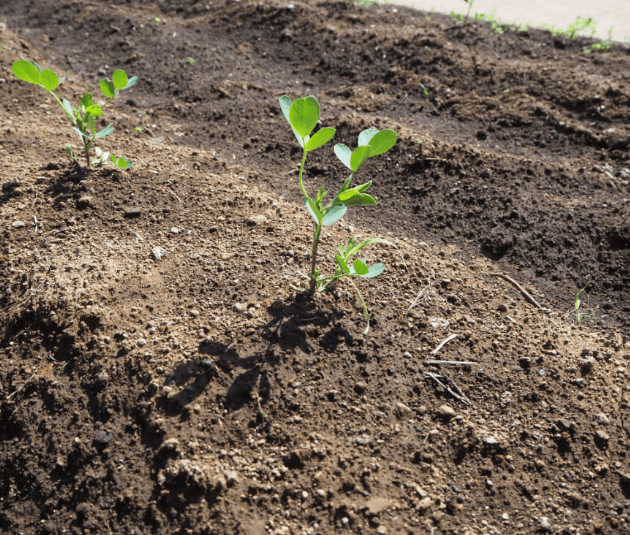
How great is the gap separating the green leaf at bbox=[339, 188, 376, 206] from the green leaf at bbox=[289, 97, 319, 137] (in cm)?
23

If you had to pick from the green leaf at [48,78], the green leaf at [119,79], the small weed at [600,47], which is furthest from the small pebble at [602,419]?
the small weed at [600,47]

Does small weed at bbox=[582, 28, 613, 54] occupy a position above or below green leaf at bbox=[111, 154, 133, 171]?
above

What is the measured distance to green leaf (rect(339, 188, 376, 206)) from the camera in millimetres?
1470

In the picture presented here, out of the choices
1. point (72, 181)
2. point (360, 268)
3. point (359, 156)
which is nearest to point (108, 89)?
point (72, 181)

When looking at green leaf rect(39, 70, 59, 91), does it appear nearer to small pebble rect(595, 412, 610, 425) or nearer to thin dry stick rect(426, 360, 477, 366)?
thin dry stick rect(426, 360, 477, 366)

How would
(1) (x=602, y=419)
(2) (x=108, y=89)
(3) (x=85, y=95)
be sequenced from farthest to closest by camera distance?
1. (2) (x=108, y=89)
2. (3) (x=85, y=95)
3. (1) (x=602, y=419)

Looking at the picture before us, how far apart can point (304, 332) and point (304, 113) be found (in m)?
0.76

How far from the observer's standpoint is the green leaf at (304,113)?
4.68 feet

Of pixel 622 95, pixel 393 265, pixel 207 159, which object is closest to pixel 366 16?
pixel 622 95

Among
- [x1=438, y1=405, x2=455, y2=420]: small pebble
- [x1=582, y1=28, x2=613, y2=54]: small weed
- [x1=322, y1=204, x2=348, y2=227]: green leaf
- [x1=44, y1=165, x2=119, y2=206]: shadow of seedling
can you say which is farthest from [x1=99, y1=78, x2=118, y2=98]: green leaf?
[x1=582, y1=28, x2=613, y2=54]: small weed

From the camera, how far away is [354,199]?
4.90 ft

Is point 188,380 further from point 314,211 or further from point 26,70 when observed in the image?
point 26,70

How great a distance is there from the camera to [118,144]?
2.82 meters

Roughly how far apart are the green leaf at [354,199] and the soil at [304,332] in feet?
1.61
